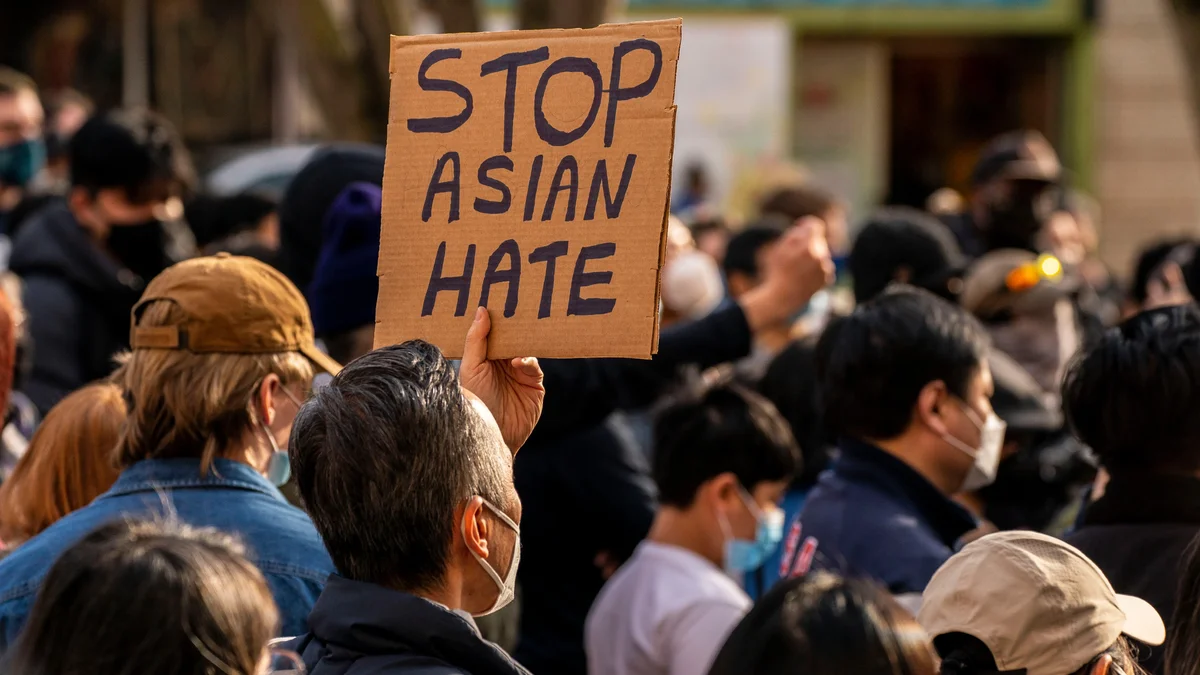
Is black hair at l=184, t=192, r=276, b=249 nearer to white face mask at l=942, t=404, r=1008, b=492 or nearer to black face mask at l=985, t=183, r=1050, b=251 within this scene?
black face mask at l=985, t=183, r=1050, b=251

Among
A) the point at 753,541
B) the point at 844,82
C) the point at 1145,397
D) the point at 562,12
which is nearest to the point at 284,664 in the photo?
the point at 1145,397

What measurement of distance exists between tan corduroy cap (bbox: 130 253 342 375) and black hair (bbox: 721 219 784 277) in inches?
145

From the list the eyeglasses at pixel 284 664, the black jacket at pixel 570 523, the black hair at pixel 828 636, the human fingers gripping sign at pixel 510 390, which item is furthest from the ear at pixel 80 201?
the black hair at pixel 828 636

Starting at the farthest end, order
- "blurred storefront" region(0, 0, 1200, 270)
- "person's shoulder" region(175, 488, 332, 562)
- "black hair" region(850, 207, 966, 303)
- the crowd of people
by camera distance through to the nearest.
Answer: "blurred storefront" region(0, 0, 1200, 270)
"black hair" region(850, 207, 966, 303)
"person's shoulder" region(175, 488, 332, 562)
the crowd of people

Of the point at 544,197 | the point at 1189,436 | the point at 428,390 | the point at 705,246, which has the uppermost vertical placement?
the point at 544,197

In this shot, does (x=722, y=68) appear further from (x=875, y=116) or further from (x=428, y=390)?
(x=428, y=390)

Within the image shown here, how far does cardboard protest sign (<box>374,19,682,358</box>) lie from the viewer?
2531mm

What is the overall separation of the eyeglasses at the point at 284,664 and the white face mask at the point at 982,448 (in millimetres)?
1721

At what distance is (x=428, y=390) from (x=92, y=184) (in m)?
3.14

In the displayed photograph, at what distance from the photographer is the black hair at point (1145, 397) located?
310 cm

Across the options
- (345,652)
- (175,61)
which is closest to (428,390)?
(345,652)

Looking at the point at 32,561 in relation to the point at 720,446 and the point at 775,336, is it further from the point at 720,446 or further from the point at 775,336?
the point at 775,336

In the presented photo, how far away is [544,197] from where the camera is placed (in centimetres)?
259

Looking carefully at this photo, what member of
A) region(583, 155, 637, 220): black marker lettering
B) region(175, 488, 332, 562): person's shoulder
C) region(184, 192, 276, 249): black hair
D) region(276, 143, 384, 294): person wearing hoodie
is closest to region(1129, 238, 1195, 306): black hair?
region(276, 143, 384, 294): person wearing hoodie
